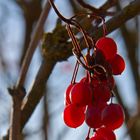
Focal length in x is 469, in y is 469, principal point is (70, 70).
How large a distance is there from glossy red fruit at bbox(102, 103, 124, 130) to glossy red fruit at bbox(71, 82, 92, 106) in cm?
4

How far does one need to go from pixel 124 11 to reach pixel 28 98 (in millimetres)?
392

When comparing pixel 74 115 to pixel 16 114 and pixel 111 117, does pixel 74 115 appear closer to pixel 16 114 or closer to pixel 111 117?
pixel 111 117

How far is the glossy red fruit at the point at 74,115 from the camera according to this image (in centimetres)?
91

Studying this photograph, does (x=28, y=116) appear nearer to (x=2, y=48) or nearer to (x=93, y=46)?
(x=93, y=46)

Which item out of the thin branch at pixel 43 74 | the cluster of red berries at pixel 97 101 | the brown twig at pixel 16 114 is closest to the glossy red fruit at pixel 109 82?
the cluster of red berries at pixel 97 101

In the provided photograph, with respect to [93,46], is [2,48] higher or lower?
higher

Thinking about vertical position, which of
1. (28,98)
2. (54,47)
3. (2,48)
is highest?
A: (2,48)

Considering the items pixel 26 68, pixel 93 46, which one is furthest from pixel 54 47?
pixel 93 46

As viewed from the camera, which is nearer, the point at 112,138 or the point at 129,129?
the point at 112,138

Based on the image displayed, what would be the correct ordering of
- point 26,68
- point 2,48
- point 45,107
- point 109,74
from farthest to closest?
point 2,48 < point 45,107 < point 26,68 < point 109,74

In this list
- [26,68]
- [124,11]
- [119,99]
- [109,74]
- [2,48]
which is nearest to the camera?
[109,74]

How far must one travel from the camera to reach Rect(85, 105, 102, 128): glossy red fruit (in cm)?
88

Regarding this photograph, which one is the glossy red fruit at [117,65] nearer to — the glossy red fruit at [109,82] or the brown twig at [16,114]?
the glossy red fruit at [109,82]

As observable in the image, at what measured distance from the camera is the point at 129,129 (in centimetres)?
245
